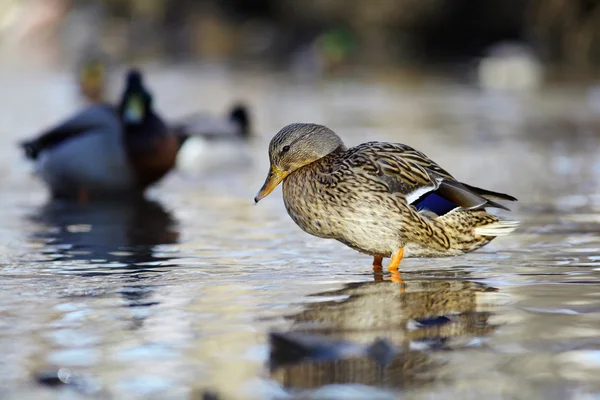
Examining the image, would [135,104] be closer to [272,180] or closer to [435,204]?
[272,180]

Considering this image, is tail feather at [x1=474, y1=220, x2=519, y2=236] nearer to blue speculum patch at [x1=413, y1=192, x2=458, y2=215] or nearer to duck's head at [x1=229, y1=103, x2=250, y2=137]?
blue speculum patch at [x1=413, y1=192, x2=458, y2=215]

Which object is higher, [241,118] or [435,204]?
[241,118]

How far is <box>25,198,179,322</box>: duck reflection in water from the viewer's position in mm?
5703

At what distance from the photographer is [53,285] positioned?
17.5 ft

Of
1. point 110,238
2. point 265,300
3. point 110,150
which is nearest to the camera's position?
point 265,300

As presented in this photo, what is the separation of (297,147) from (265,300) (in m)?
1.03

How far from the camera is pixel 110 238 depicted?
7023mm

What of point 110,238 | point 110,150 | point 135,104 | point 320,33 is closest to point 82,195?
point 110,150

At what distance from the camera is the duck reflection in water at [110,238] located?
18.7 feet

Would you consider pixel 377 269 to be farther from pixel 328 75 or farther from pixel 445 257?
pixel 328 75

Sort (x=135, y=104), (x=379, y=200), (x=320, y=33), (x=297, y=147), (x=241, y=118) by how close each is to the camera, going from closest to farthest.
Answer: (x=379, y=200) → (x=297, y=147) → (x=135, y=104) → (x=241, y=118) → (x=320, y=33)

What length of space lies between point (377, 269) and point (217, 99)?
1547 cm

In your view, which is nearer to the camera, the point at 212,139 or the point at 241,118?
the point at 212,139

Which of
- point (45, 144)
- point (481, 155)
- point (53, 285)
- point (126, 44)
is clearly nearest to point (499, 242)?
point (53, 285)
